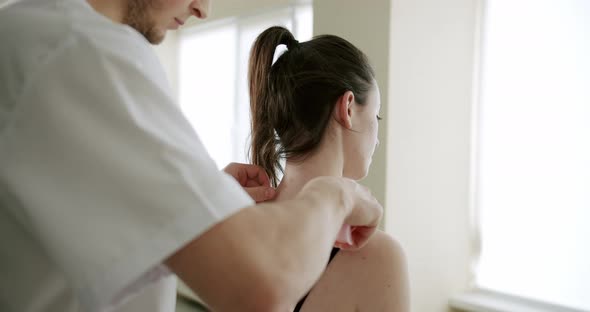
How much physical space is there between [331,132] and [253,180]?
0.21 metres

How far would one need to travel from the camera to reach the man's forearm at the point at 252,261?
0.46m

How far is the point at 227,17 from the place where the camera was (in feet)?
12.9

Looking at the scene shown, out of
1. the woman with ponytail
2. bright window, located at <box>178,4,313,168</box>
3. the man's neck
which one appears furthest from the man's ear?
bright window, located at <box>178,4,313,168</box>

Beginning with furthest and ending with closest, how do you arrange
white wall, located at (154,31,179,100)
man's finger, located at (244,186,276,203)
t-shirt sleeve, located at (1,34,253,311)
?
white wall, located at (154,31,179,100), man's finger, located at (244,186,276,203), t-shirt sleeve, located at (1,34,253,311)

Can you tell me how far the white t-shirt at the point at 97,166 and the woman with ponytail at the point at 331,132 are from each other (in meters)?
0.68

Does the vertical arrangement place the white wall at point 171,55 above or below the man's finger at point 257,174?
above

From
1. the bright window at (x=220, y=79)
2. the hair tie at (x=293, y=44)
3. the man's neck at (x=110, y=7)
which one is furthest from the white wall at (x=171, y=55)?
the man's neck at (x=110, y=7)

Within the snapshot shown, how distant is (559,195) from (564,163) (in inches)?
5.5

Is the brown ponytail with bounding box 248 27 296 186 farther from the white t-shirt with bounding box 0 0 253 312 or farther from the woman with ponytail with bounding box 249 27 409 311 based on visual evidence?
the white t-shirt with bounding box 0 0 253 312

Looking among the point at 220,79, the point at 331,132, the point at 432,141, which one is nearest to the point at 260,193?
the point at 331,132

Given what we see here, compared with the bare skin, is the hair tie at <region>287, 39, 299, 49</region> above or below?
above

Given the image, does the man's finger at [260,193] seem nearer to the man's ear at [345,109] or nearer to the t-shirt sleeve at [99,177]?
the man's ear at [345,109]

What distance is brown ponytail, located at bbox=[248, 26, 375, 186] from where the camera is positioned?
3.81ft

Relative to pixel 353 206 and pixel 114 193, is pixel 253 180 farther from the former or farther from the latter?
pixel 114 193
